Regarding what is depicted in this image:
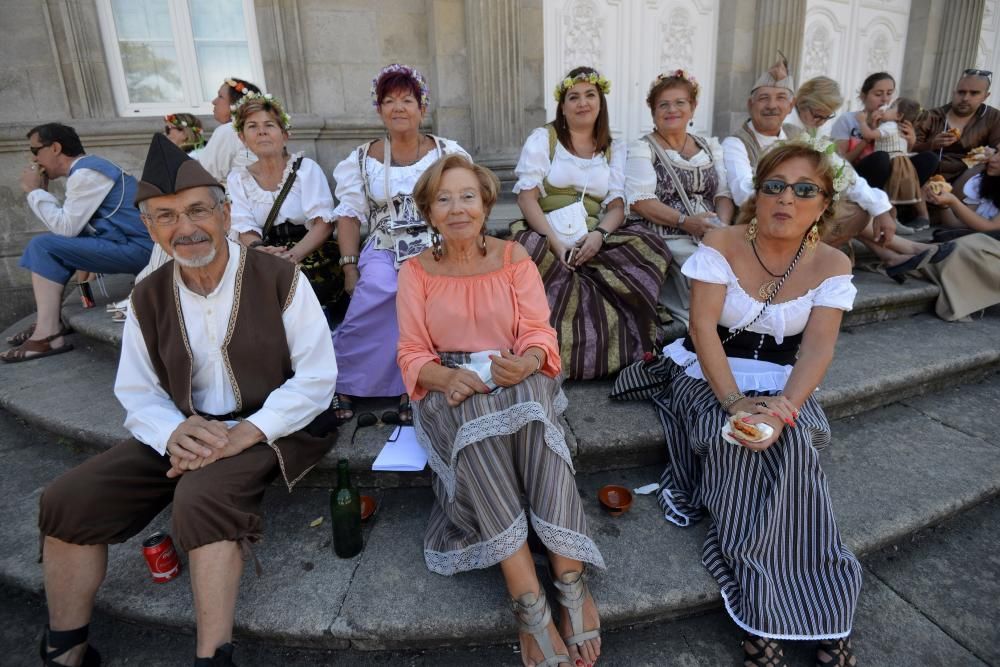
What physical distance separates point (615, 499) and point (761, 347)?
3.28 feet

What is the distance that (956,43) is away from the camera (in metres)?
8.19

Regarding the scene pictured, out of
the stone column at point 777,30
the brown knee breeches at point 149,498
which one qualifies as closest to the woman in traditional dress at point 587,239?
the brown knee breeches at point 149,498

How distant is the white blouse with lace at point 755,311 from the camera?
2400 millimetres

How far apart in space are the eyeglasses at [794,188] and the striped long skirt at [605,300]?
111cm

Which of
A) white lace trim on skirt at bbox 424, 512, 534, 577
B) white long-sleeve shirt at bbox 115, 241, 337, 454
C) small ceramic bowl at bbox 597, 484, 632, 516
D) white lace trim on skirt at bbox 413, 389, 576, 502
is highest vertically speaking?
white long-sleeve shirt at bbox 115, 241, 337, 454

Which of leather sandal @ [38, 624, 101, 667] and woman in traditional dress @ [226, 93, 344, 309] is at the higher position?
woman in traditional dress @ [226, 93, 344, 309]

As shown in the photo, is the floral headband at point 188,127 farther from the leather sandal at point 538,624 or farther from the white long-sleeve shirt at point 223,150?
the leather sandal at point 538,624

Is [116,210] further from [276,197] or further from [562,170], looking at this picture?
[562,170]

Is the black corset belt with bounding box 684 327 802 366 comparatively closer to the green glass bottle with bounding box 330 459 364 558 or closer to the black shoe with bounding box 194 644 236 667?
the green glass bottle with bounding box 330 459 364 558

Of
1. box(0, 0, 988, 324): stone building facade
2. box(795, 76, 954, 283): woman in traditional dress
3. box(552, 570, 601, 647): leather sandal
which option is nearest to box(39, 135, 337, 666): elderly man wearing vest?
box(552, 570, 601, 647): leather sandal

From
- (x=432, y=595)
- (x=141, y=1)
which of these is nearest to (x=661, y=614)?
(x=432, y=595)

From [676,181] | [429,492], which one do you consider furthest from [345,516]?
[676,181]

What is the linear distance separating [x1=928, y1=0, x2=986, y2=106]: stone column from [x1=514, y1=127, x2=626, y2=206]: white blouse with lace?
26.7ft

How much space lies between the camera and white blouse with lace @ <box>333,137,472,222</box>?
3.36 meters
